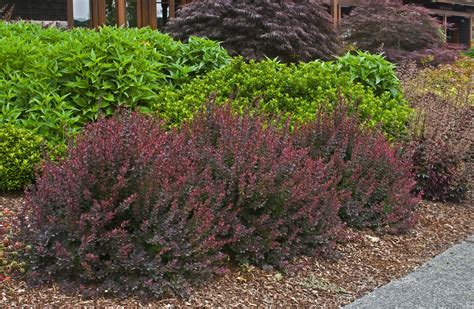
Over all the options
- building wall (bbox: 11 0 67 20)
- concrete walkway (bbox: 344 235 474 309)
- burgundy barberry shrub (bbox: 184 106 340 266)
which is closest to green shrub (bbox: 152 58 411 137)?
burgundy barberry shrub (bbox: 184 106 340 266)

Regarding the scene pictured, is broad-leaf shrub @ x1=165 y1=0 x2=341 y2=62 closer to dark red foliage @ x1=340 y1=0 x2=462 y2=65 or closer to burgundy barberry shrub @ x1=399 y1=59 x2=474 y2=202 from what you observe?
burgundy barberry shrub @ x1=399 y1=59 x2=474 y2=202

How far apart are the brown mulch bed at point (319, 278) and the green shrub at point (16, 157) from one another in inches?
6.6

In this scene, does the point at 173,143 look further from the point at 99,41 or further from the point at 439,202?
the point at 439,202

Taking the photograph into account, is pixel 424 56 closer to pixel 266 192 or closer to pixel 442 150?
pixel 442 150

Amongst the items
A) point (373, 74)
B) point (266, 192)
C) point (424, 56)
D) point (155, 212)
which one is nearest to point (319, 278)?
point (266, 192)

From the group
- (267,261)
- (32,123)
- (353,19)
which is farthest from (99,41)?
(353,19)

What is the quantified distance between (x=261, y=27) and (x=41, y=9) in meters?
6.91

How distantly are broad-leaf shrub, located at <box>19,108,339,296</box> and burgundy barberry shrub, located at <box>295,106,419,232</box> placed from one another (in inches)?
33.5

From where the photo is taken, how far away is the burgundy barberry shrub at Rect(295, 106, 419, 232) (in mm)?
5715

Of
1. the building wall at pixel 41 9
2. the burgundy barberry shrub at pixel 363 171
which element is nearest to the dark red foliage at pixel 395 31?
the building wall at pixel 41 9

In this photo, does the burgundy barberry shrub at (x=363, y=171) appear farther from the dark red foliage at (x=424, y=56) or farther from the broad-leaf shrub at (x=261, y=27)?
the dark red foliage at (x=424, y=56)

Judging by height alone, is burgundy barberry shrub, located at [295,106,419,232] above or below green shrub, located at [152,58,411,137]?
below

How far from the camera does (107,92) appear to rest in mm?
7031

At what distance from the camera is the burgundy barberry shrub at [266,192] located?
4645mm
